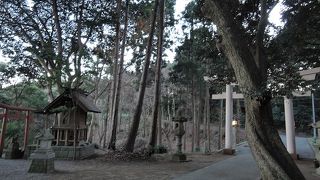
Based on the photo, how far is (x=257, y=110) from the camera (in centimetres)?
502

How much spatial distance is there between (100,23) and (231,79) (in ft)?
25.3

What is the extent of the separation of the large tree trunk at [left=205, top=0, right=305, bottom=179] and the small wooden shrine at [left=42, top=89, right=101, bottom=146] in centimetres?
797

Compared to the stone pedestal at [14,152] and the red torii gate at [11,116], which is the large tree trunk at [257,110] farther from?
the red torii gate at [11,116]

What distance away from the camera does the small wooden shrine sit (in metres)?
11.6

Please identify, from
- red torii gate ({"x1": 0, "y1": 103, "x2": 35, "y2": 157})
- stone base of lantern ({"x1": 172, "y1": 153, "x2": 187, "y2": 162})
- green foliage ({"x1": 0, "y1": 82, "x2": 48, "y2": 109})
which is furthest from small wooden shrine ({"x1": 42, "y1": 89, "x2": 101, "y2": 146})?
green foliage ({"x1": 0, "y1": 82, "x2": 48, "y2": 109})

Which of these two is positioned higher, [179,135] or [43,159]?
[179,135]

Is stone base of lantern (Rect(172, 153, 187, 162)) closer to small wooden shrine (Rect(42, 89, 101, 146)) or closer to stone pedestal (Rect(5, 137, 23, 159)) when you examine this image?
small wooden shrine (Rect(42, 89, 101, 146))

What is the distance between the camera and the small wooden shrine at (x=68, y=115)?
11.6 meters

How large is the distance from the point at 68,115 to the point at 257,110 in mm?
9320

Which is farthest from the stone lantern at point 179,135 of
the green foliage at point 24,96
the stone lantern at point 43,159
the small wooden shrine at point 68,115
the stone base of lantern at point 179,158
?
the green foliage at point 24,96

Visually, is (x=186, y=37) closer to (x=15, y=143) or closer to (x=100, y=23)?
(x=100, y=23)

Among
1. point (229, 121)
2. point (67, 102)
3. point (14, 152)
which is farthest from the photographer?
point (229, 121)

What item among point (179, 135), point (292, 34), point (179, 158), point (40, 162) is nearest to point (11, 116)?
point (40, 162)

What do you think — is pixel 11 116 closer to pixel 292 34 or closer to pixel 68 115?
pixel 68 115
